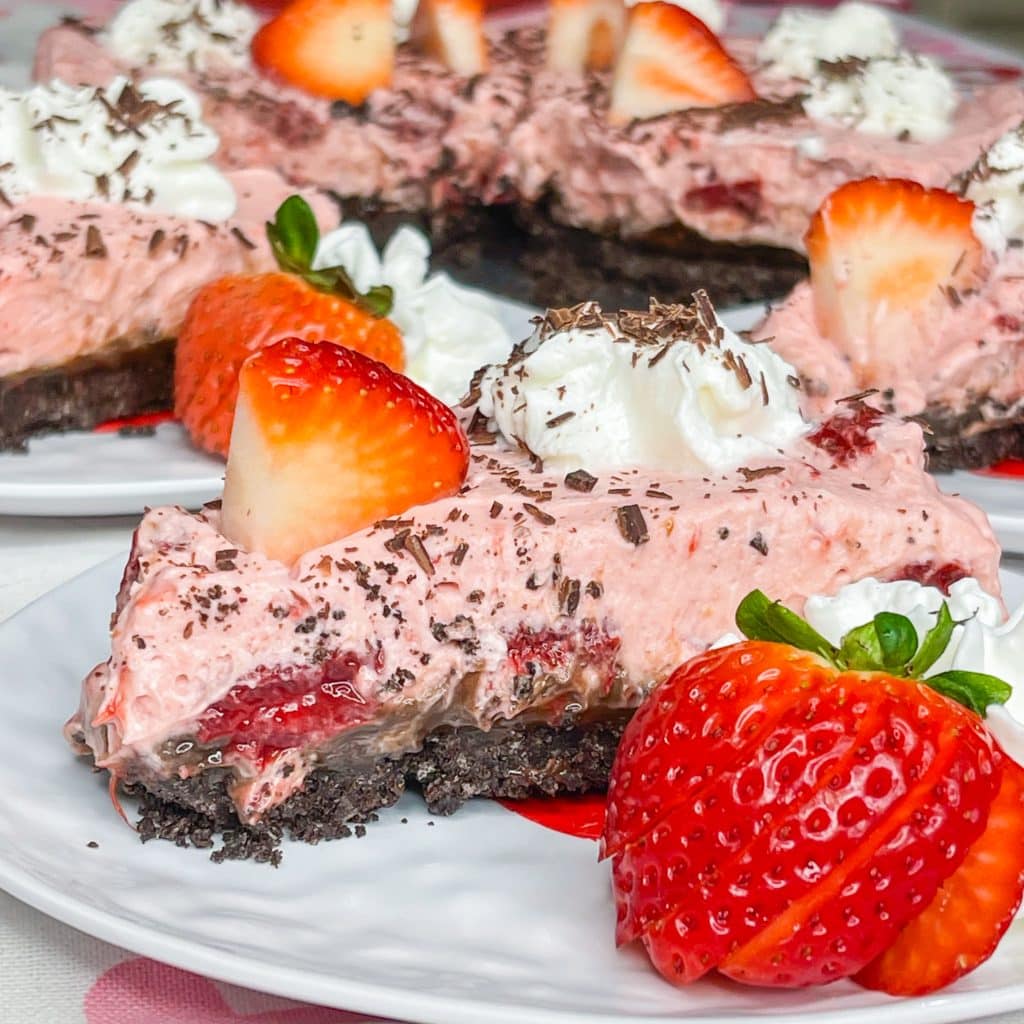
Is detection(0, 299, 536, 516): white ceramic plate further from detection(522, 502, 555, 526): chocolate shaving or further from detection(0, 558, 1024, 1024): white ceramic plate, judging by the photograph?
detection(522, 502, 555, 526): chocolate shaving

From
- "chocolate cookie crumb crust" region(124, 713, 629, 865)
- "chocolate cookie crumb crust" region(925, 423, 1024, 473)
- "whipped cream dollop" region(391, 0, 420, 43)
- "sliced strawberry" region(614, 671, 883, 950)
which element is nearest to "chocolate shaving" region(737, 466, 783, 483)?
"chocolate cookie crumb crust" region(124, 713, 629, 865)

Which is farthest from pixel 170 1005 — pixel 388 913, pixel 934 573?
pixel 934 573

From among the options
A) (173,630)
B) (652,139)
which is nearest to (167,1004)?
(173,630)

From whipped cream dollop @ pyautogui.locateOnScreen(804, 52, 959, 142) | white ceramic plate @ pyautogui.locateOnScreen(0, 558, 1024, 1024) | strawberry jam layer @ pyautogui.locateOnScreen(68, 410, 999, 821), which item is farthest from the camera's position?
whipped cream dollop @ pyautogui.locateOnScreen(804, 52, 959, 142)

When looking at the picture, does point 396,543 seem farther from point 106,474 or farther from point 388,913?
point 106,474

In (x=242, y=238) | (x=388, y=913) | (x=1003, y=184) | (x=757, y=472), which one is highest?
(x=757, y=472)

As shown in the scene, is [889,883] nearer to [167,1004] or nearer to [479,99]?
[167,1004]

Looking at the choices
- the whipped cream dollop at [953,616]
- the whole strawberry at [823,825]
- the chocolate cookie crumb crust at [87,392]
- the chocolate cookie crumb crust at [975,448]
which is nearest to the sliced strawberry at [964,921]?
the whole strawberry at [823,825]
